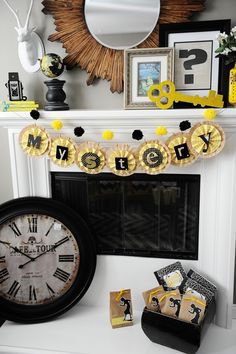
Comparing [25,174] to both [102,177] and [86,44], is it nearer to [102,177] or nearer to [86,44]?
[102,177]

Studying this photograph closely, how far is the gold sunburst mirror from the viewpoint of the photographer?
5.58ft

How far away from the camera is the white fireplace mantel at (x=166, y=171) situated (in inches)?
67.4

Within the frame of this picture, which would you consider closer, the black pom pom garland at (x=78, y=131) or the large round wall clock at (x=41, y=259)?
the black pom pom garland at (x=78, y=131)

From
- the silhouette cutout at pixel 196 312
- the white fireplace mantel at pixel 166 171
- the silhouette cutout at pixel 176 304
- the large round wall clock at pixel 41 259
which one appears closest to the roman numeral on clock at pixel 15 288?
the large round wall clock at pixel 41 259

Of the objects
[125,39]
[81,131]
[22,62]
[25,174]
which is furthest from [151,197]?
[22,62]

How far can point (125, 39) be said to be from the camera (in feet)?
5.80

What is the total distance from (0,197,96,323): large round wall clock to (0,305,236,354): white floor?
8cm

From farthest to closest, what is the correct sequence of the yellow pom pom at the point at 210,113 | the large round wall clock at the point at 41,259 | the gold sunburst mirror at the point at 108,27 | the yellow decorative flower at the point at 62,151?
the large round wall clock at the point at 41,259 → the yellow decorative flower at the point at 62,151 → the gold sunburst mirror at the point at 108,27 → the yellow pom pom at the point at 210,113

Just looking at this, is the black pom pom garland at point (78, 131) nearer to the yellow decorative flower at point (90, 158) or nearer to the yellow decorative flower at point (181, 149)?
the yellow decorative flower at point (90, 158)

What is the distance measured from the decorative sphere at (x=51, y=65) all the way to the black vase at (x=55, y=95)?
0.04 metres

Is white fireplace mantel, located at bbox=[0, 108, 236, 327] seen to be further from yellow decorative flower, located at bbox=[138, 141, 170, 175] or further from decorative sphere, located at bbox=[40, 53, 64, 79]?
decorative sphere, located at bbox=[40, 53, 64, 79]

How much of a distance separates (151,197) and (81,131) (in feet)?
1.79

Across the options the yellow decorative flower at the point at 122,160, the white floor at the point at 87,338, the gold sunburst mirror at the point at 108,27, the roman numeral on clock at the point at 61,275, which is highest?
the gold sunburst mirror at the point at 108,27

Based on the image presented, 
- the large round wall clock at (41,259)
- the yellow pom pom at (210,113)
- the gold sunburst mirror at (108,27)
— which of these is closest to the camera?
the yellow pom pom at (210,113)
